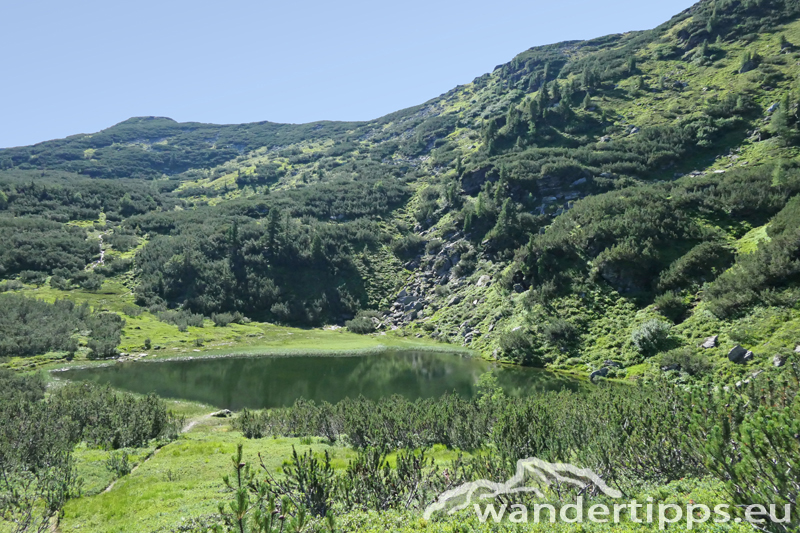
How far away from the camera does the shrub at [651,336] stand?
1289 inches

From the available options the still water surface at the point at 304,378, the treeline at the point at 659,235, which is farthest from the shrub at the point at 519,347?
the treeline at the point at 659,235

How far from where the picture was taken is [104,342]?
44656mm

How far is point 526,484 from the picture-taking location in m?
9.86

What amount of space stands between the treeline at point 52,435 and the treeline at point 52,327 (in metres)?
19.2

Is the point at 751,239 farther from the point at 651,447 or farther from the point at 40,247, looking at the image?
the point at 40,247

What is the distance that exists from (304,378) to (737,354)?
34.2m

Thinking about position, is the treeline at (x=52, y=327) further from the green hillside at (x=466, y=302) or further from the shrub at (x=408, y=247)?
the shrub at (x=408, y=247)

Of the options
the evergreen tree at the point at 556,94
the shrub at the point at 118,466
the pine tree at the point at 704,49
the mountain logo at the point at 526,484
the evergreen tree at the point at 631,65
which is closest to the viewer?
the mountain logo at the point at 526,484

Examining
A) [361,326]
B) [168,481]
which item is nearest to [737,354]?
[168,481]

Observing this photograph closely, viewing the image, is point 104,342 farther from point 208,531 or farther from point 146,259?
point 208,531

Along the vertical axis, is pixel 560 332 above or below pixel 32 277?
below

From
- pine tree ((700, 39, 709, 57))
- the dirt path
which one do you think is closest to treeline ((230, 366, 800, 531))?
the dirt path

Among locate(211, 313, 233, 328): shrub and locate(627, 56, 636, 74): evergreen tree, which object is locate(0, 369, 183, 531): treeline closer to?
locate(211, 313, 233, 328): shrub

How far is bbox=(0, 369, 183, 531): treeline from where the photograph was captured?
11.0 m
